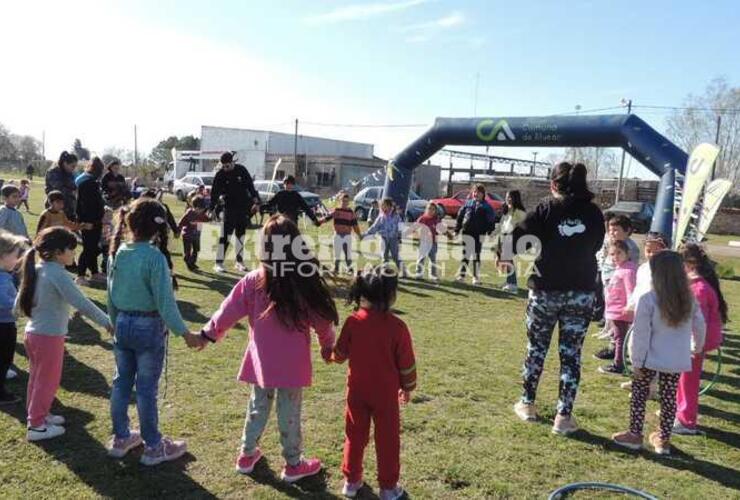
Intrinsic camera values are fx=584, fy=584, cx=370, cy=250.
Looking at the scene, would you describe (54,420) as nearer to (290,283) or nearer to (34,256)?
(34,256)

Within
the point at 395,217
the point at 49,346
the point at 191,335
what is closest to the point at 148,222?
the point at 191,335

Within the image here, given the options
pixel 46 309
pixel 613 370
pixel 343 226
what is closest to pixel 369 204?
pixel 343 226

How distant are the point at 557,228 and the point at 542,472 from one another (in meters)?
1.73

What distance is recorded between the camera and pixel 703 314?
4.79 meters

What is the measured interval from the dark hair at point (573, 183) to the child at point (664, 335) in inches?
26.5

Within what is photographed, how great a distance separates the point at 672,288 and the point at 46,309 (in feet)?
14.1

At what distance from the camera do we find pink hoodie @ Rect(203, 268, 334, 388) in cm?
340

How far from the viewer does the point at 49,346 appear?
389 cm

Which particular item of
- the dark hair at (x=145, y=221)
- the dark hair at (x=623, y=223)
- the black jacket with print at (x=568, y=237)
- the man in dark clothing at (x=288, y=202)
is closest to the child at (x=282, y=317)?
the dark hair at (x=145, y=221)

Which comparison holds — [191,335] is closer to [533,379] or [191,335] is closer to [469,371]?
[533,379]

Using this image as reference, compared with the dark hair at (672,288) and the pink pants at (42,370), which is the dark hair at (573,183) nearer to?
the dark hair at (672,288)

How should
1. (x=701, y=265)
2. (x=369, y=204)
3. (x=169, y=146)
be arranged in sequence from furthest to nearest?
1. (x=169, y=146)
2. (x=369, y=204)
3. (x=701, y=265)

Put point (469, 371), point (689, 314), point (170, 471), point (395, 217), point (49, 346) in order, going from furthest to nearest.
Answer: point (395, 217) → point (469, 371) → point (689, 314) → point (49, 346) → point (170, 471)

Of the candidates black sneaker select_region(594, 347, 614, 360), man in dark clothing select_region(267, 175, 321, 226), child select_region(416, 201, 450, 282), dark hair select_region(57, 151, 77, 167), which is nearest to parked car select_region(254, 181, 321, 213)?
child select_region(416, 201, 450, 282)
